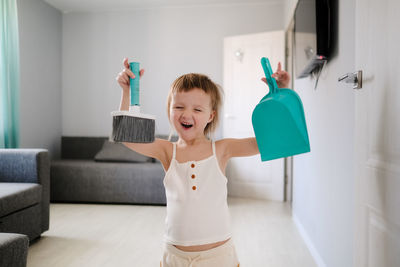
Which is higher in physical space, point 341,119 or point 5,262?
point 341,119

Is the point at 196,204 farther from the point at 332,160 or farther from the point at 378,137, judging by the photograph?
the point at 332,160

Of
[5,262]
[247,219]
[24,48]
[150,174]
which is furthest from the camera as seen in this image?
[24,48]

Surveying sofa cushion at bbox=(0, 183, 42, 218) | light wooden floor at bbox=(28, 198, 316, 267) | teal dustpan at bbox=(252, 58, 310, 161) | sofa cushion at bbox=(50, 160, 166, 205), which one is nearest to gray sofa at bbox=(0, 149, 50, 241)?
sofa cushion at bbox=(0, 183, 42, 218)

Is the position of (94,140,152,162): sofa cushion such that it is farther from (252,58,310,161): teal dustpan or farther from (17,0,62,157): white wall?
(252,58,310,161): teal dustpan

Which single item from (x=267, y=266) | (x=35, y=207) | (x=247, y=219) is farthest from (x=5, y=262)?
(x=247, y=219)

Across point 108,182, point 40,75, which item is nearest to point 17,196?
point 108,182

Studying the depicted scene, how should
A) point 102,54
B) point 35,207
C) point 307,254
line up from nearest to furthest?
point 307,254 → point 35,207 → point 102,54

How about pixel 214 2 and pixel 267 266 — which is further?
pixel 214 2

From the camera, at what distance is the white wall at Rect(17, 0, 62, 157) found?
3824mm

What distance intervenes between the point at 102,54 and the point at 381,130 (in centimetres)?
413

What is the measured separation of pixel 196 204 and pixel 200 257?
150mm

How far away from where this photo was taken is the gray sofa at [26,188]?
212 centimetres

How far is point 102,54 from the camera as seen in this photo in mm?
4461

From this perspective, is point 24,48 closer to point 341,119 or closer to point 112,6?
point 112,6
